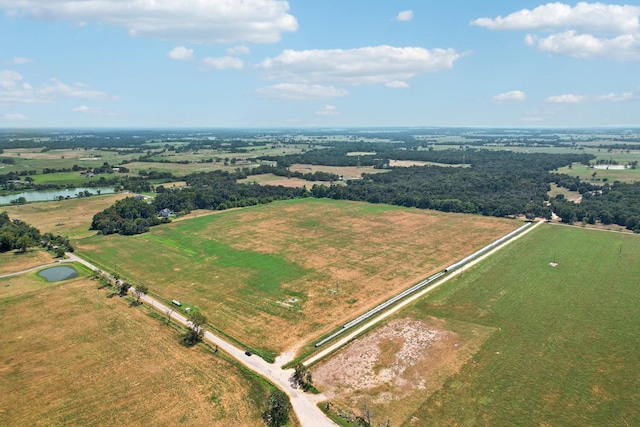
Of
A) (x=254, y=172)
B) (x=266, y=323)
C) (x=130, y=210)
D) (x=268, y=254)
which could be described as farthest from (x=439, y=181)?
(x=266, y=323)

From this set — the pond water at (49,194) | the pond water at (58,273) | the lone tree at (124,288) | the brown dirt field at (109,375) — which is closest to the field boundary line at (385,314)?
the brown dirt field at (109,375)

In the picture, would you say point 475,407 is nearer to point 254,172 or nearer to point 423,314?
point 423,314

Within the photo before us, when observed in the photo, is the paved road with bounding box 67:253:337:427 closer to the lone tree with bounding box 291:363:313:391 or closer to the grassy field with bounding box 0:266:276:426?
the lone tree with bounding box 291:363:313:391

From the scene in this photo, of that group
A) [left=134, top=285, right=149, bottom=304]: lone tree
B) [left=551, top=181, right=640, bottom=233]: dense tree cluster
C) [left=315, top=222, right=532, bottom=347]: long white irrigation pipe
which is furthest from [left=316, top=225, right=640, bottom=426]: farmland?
[left=134, top=285, right=149, bottom=304]: lone tree

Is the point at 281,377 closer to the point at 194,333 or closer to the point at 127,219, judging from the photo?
the point at 194,333

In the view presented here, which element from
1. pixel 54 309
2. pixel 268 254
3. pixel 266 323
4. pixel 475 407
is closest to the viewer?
pixel 475 407

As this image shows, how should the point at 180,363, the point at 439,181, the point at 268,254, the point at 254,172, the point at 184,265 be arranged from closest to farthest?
1. the point at 180,363
2. the point at 184,265
3. the point at 268,254
4. the point at 439,181
5. the point at 254,172

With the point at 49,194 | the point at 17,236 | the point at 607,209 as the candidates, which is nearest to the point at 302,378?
the point at 17,236

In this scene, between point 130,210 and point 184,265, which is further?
point 130,210
